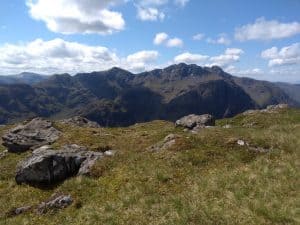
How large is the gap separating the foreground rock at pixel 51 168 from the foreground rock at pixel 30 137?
12.9 meters

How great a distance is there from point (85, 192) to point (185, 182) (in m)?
6.19

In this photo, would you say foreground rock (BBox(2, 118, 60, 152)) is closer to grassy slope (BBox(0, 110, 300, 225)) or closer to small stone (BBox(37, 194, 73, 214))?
grassy slope (BBox(0, 110, 300, 225))

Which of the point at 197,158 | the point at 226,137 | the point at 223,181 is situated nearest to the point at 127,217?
the point at 223,181

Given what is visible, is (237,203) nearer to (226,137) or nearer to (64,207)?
(64,207)

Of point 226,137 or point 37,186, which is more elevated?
point 226,137

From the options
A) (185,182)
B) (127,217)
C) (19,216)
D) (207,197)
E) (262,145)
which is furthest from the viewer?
(262,145)

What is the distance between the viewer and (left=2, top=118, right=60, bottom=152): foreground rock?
41.6 m

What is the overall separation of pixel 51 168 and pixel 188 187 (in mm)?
10511

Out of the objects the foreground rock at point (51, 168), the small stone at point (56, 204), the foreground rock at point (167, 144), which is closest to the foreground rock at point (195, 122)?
the foreground rock at point (167, 144)

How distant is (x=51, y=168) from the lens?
92.2 ft

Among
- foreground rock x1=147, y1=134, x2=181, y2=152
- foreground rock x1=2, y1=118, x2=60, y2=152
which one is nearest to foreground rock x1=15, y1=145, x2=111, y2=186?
foreground rock x1=147, y1=134, x2=181, y2=152

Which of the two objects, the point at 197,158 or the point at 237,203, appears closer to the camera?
the point at 237,203

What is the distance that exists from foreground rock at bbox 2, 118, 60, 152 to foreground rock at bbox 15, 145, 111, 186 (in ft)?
42.2

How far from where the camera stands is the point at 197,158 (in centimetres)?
2853
